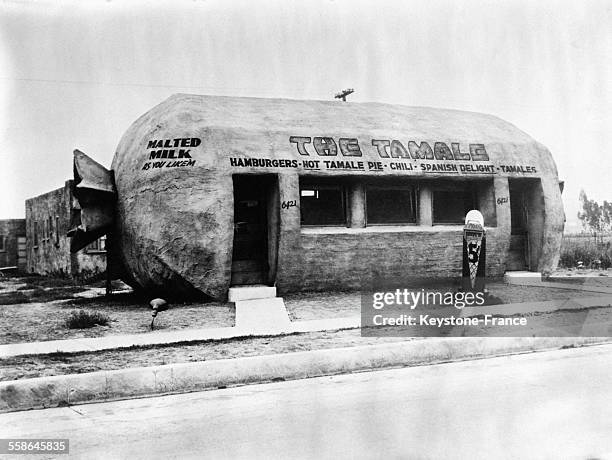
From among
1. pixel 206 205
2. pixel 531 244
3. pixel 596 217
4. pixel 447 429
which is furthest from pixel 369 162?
pixel 596 217

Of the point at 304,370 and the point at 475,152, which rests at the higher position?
the point at 475,152

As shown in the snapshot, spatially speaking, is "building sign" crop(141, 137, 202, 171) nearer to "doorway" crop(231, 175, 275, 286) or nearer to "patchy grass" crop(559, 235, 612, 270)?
"doorway" crop(231, 175, 275, 286)

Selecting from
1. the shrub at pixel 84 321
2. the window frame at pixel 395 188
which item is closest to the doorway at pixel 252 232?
the window frame at pixel 395 188

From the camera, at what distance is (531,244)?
15.5m

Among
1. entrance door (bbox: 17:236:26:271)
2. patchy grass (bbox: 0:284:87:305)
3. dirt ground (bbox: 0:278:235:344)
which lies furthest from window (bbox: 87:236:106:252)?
entrance door (bbox: 17:236:26:271)

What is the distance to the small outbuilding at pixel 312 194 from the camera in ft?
39.8

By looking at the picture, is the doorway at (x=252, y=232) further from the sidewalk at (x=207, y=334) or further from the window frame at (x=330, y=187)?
the sidewalk at (x=207, y=334)

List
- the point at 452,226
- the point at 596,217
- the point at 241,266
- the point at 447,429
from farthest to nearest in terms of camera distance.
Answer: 1. the point at 596,217
2. the point at 452,226
3. the point at 241,266
4. the point at 447,429

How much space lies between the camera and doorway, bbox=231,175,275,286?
13.2 metres

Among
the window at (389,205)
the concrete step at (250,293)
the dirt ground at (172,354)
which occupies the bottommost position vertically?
the dirt ground at (172,354)

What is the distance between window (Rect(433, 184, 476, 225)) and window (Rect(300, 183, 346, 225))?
2.25m

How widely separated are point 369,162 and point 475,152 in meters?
2.69

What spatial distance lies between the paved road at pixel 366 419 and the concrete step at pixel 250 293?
532 centimetres

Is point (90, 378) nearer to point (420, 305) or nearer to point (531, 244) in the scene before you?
point (420, 305)
